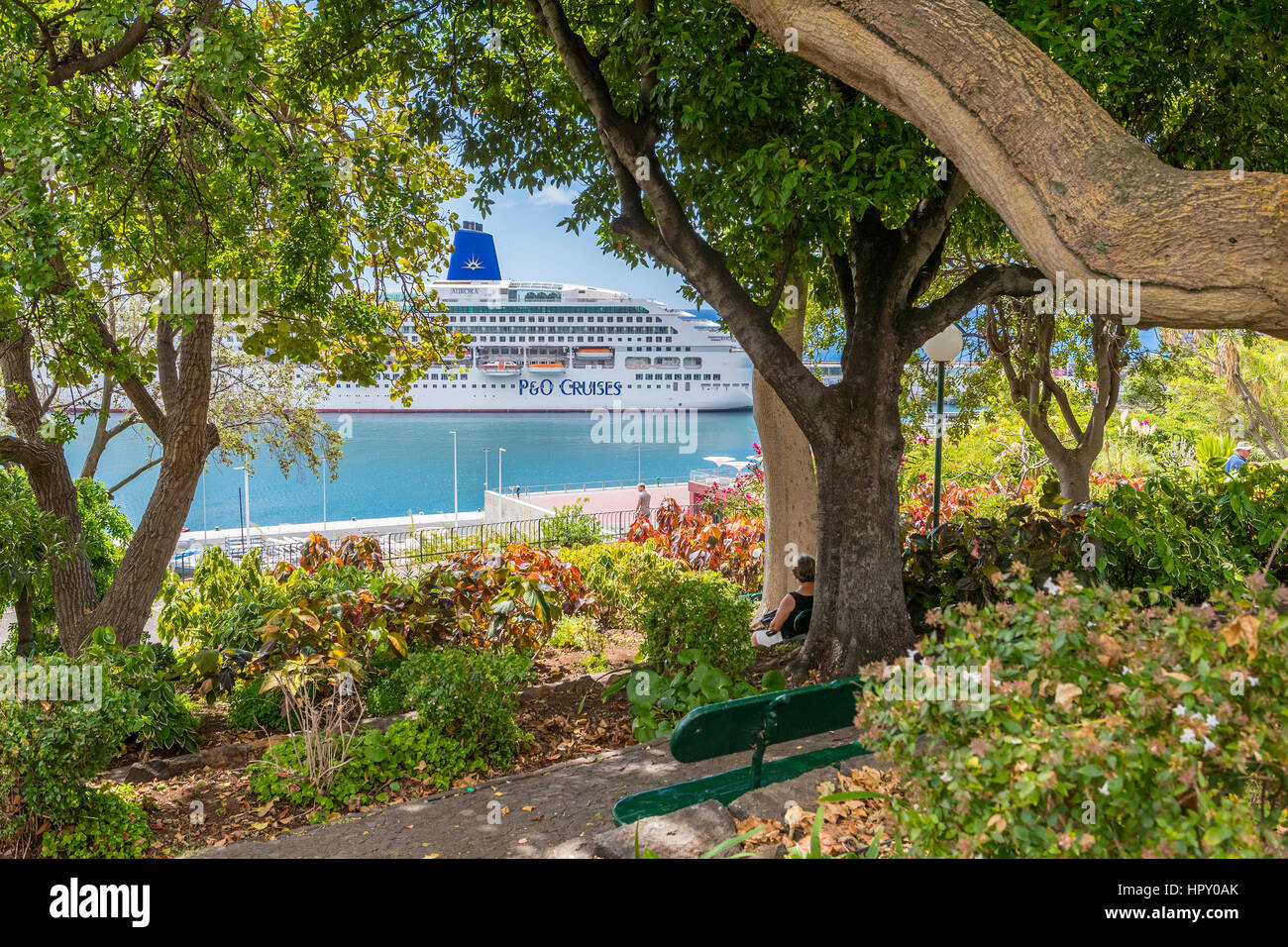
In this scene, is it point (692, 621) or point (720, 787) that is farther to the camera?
point (692, 621)

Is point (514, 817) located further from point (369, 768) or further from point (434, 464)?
point (434, 464)

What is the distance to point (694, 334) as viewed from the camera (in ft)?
231

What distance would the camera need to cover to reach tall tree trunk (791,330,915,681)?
5531 mm

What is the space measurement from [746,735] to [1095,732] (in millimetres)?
1917


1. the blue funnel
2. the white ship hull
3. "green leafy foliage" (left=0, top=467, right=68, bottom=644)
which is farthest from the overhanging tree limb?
the blue funnel

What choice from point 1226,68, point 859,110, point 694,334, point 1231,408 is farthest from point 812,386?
point 694,334

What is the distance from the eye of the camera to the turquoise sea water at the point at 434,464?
189 feet

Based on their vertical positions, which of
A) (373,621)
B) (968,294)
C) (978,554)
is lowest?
(373,621)

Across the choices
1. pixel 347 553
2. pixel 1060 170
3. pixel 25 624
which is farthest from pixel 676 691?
pixel 25 624

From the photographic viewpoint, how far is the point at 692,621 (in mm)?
5465
